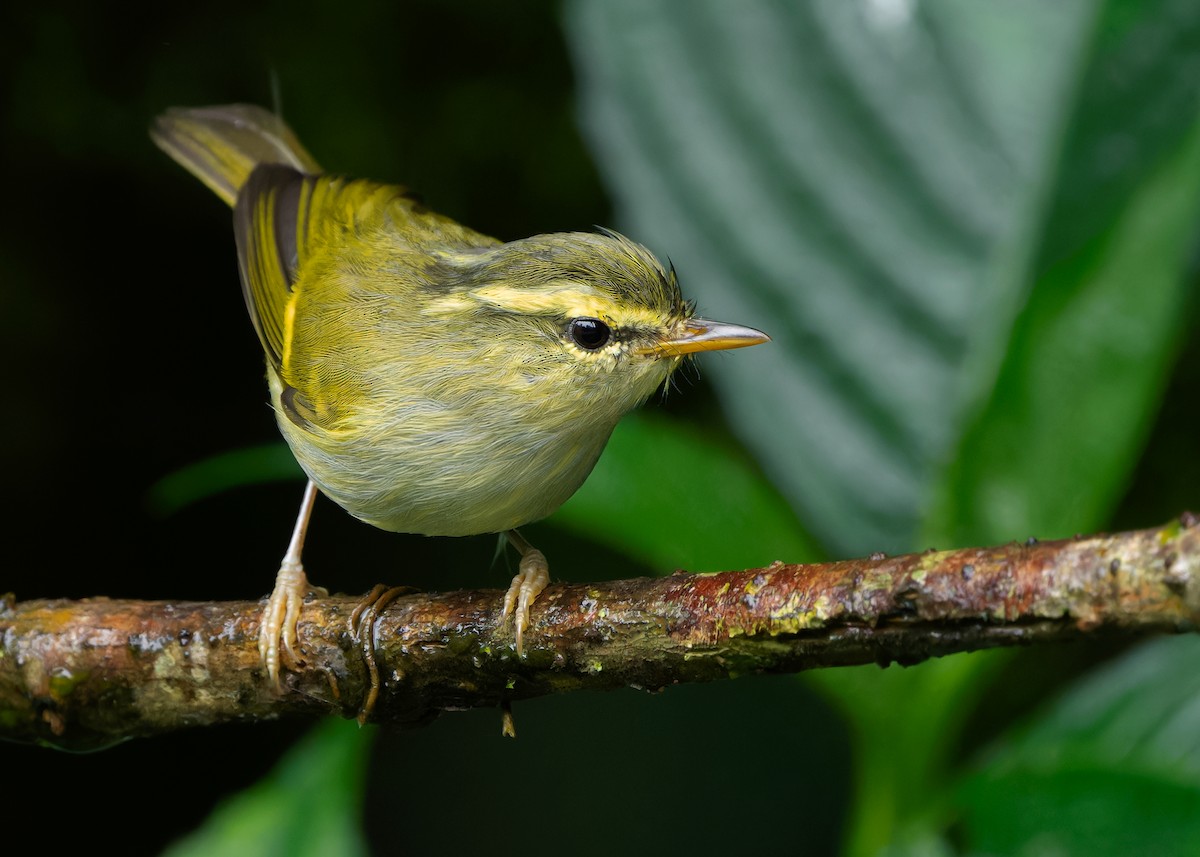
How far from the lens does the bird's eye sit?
6.68ft

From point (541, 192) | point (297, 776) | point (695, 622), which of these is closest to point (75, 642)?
point (297, 776)

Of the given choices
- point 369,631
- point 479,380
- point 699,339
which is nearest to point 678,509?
point 699,339

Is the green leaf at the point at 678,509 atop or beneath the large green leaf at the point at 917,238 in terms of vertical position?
beneath

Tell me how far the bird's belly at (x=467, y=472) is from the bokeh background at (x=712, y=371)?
8 cm

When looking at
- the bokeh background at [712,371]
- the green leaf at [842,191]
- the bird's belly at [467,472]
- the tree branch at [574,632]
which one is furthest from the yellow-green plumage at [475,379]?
the green leaf at [842,191]

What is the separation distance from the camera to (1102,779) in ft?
6.35

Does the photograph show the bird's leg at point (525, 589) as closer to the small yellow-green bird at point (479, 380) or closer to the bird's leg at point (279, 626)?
the small yellow-green bird at point (479, 380)

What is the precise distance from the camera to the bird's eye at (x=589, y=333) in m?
2.04

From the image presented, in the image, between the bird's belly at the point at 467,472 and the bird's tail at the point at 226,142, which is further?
the bird's tail at the point at 226,142

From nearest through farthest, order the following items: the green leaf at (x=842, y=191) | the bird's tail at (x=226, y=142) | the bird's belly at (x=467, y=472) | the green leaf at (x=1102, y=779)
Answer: the green leaf at (x=1102, y=779), the bird's belly at (x=467, y=472), the green leaf at (x=842, y=191), the bird's tail at (x=226, y=142)

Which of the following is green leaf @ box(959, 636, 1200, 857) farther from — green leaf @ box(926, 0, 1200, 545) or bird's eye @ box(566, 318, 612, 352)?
bird's eye @ box(566, 318, 612, 352)

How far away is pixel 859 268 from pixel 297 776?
1.49 metres

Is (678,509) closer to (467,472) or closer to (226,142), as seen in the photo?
(467,472)

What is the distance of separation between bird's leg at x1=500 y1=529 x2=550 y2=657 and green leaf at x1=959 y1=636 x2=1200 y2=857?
792 mm
